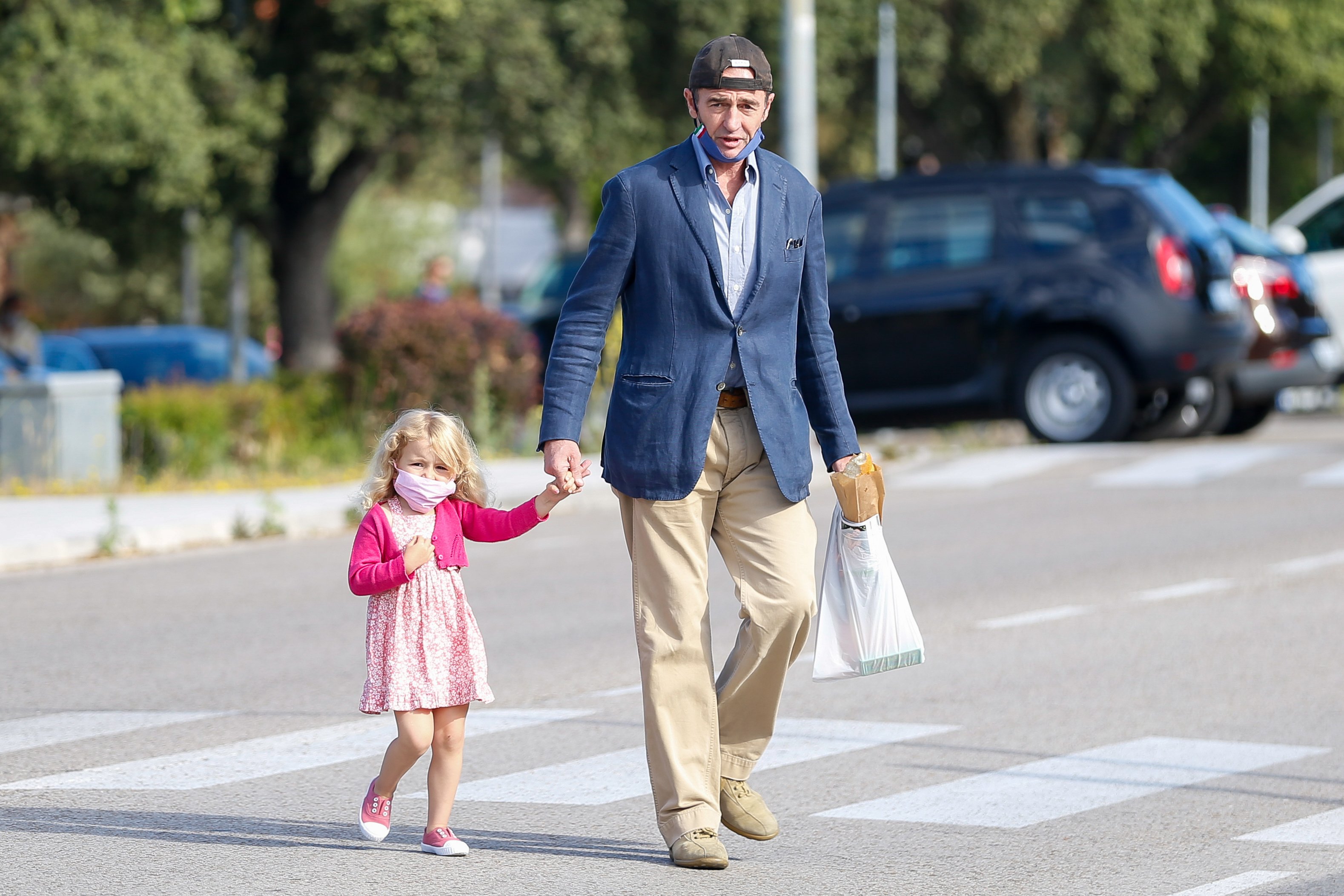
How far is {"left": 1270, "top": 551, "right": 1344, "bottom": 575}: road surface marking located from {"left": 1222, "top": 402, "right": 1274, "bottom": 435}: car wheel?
6.78 meters

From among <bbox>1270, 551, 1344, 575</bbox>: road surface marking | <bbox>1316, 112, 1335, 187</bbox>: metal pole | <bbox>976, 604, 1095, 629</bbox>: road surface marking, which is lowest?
<bbox>976, 604, 1095, 629</bbox>: road surface marking

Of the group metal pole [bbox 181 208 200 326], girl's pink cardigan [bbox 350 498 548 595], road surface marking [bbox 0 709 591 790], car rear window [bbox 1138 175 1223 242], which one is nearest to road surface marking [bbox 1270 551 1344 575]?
road surface marking [bbox 0 709 591 790]

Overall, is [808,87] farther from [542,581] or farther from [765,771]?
[765,771]

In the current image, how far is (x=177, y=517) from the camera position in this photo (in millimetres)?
12562

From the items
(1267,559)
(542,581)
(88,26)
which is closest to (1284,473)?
(1267,559)

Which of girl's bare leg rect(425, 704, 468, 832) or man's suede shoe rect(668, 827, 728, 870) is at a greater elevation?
girl's bare leg rect(425, 704, 468, 832)

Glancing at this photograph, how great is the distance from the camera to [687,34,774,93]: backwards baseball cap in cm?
496

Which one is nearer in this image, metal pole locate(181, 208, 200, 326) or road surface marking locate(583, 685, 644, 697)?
road surface marking locate(583, 685, 644, 697)

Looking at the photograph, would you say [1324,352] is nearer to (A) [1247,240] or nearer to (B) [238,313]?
(A) [1247,240]

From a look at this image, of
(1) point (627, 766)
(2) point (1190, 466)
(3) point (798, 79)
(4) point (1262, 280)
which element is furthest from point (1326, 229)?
(1) point (627, 766)

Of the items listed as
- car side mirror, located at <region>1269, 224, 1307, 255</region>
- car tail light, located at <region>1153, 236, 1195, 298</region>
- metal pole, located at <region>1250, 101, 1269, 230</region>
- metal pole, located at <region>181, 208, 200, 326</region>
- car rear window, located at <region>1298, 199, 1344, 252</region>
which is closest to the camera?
car tail light, located at <region>1153, 236, 1195, 298</region>

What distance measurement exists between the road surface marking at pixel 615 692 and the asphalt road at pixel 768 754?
0.03 m

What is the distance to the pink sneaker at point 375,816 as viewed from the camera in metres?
5.20

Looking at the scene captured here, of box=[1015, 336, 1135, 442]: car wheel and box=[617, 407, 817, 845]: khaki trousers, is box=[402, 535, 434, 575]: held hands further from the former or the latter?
box=[1015, 336, 1135, 442]: car wheel
